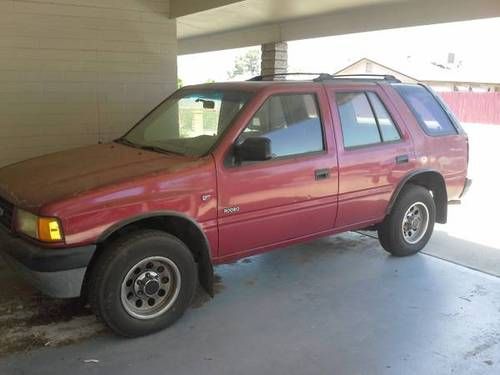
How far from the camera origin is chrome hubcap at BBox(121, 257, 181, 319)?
3637 mm

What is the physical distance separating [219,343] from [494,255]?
343 cm

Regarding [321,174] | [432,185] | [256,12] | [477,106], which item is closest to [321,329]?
[321,174]

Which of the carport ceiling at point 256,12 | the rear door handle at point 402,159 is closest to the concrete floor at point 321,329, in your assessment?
the rear door handle at point 402,159

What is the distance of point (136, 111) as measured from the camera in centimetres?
733

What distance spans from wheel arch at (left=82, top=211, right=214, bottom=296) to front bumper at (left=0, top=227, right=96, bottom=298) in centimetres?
14

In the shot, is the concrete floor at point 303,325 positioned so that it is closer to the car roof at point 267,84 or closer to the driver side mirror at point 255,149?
the driver side mirror at point 255,149

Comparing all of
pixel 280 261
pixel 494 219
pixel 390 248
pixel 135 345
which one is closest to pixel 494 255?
pixel 390 248

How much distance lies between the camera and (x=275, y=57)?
968cm

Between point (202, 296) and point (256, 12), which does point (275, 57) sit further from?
point (202, 296)

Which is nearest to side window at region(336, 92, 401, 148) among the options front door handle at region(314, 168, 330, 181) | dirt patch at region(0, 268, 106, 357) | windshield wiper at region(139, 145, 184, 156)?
front door handle at region(314, 168, 330, 181)

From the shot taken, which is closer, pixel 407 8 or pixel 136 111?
pixel 407 8

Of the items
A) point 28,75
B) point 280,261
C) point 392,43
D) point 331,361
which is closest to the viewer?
point 331,361

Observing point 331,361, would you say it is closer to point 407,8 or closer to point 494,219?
point 494,219

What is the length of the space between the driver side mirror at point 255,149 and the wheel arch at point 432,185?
5.83 ft
